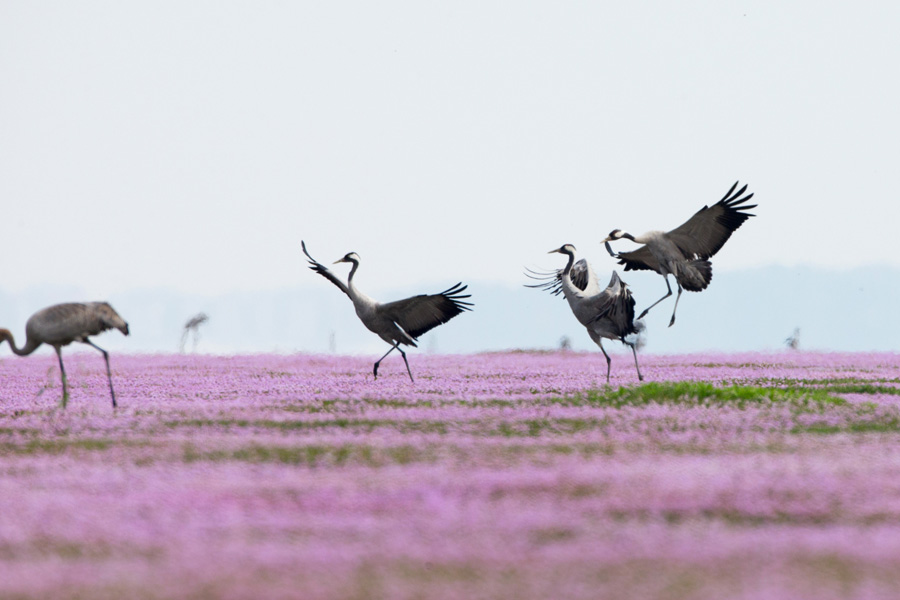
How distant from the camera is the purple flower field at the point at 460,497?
7.79m

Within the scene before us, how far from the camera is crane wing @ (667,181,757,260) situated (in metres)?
24.1

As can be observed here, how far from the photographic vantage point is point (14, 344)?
19.5 meters

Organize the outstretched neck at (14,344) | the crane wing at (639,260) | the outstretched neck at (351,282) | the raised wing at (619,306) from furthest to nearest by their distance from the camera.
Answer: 1. the crane wing at (639,260)
2. the outstretched neck at (351,282)
3. the raised wing at (619,306)
4. the outstretched neck at (14,344)

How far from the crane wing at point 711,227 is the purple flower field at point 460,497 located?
506 centimetres

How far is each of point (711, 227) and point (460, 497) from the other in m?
15.7

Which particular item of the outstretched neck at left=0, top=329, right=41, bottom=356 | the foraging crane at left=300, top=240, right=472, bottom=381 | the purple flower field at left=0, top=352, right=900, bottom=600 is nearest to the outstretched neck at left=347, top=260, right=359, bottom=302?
the foraging crane at left=300, top=240, right=472, bottom=381

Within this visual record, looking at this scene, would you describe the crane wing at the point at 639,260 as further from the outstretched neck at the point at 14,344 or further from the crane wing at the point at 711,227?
the outstretched neck at the point at 14,344

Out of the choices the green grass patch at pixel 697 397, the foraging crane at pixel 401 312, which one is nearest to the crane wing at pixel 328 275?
the foraging crane at pixel 401 312

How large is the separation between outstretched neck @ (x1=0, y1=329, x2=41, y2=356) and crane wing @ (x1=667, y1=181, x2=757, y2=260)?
13.4 meters

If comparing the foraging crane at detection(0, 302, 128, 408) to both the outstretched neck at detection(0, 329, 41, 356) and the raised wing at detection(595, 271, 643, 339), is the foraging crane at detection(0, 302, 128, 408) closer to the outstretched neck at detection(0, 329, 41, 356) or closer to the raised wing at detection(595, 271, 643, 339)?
the outstretched neck at detection(0, 329, 41, 356)

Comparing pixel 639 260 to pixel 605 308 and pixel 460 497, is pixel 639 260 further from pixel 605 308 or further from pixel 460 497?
pixel 460 497

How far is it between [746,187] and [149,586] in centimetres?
1883

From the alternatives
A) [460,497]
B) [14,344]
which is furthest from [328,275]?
[460,497]

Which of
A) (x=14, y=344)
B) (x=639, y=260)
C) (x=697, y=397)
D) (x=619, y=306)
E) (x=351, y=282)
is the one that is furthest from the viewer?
(x=639, y=260)
